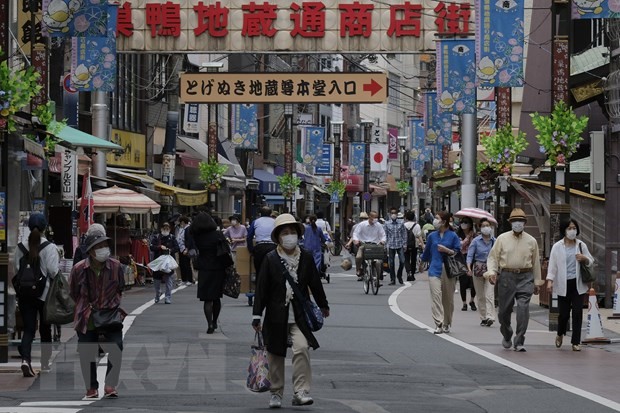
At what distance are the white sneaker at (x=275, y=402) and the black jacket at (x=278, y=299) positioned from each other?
0.38 m

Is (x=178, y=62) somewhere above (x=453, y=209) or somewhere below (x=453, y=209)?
above

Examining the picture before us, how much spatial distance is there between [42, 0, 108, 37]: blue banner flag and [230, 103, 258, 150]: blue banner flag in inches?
1389

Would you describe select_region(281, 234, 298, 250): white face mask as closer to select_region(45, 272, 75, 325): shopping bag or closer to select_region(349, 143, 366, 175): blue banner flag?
select_region(45, 272, 75, 325): shopping bag

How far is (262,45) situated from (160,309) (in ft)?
46.0

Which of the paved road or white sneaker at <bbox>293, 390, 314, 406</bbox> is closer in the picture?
white sneaker at <bbox>293, 390, 314, 406</bbox>

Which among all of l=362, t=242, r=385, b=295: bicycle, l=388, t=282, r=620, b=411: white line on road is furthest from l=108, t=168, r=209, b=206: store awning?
l=388, t=282, r=620, b=411: white line on road

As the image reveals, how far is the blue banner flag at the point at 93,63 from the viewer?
32.7 meters

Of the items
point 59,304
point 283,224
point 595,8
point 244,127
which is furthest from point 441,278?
point 244,127

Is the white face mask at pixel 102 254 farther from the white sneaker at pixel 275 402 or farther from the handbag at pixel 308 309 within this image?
the white sneaker at pixel 275 402

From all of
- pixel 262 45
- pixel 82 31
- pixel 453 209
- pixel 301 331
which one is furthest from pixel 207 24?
pixel 453 209

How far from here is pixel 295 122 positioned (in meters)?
88.7

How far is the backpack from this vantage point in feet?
50.9

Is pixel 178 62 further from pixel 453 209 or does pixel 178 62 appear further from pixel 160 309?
pixel 160 309

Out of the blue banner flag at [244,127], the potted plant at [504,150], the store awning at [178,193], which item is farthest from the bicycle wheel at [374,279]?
the blue banner flag at [244,127]
